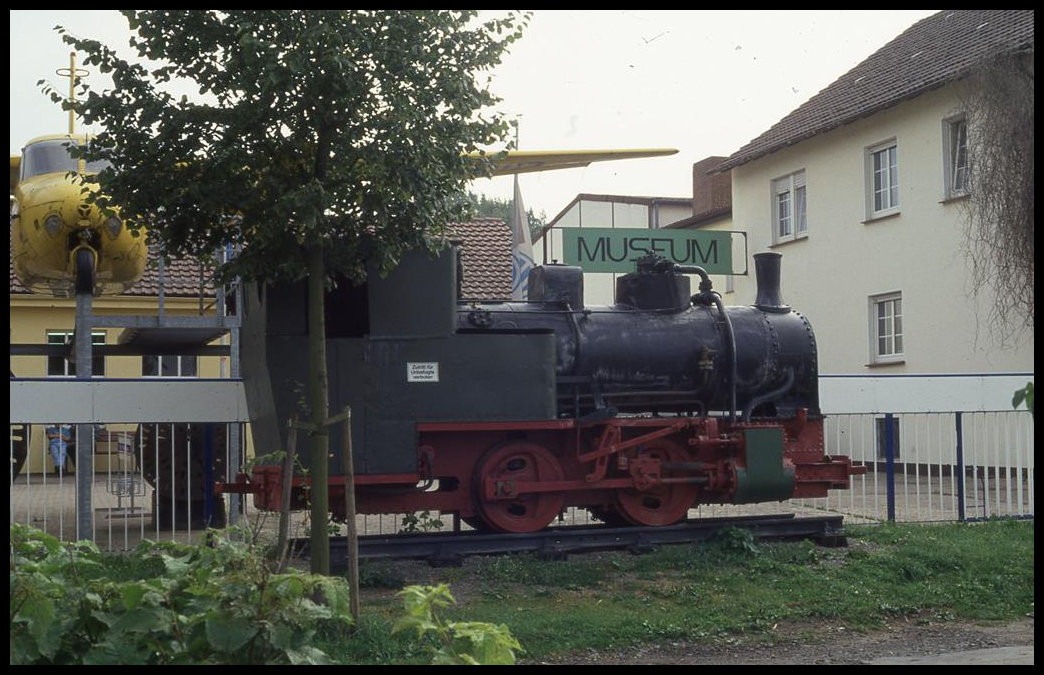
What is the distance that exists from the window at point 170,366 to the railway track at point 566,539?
12.3 meters

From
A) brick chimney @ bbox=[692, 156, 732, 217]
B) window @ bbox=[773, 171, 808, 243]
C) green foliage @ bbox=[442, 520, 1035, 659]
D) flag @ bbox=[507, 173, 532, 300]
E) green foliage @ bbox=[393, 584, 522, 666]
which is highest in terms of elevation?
brick chimney @ bbox=[692, 156, 732, 217]

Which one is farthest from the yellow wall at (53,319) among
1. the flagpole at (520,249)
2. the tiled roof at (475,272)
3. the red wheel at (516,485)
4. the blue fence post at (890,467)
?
the blue fence post at (890,467)

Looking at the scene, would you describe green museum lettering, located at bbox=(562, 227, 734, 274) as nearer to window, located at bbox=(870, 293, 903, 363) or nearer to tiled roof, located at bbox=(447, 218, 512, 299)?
window, located at bbox=(870, 293, 903, 363)

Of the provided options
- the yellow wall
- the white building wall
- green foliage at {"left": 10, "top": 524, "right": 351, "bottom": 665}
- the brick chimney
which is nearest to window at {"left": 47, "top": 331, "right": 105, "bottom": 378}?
the yellow wall

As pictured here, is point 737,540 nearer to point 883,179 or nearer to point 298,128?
point 298,128

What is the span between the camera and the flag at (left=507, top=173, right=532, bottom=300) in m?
17.8

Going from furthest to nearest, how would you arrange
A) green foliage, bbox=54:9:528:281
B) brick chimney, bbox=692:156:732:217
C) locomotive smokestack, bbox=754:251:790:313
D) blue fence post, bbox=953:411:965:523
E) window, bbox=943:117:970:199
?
brick chimney, bbox=692:156:732:217 < window, bbox=943:117:970:199 < blue fence post, bbox=953:411:965:523 < locomotive smokestack, bbox=754:251:790:313 < green foliage, bbox=54:9:528:281

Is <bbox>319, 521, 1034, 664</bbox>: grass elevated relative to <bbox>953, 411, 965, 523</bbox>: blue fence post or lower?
lower

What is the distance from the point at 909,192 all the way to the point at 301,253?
1666 centimetres

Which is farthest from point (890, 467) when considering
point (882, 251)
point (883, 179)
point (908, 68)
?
point (908, 68)

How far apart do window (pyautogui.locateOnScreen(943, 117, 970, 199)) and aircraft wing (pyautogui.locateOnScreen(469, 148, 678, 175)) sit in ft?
15.2

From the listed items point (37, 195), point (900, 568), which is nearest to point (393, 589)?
point (900, 568)

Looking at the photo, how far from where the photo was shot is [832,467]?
12.2 m

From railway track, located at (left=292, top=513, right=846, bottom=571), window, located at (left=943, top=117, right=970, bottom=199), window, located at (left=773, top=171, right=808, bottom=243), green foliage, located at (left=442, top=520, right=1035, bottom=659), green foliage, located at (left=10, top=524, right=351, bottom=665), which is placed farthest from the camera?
window, located at (left=773, top=171, right=808, bottom=243)
